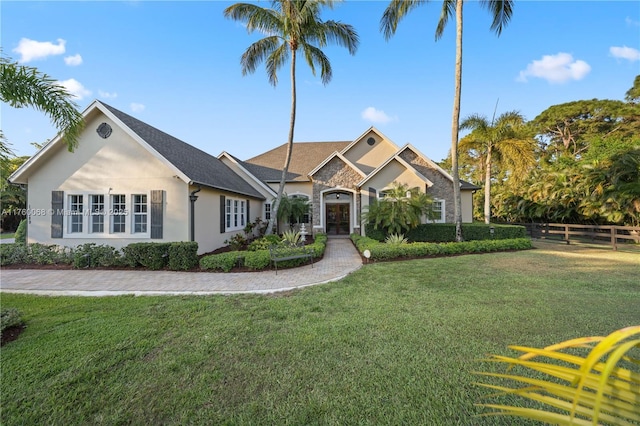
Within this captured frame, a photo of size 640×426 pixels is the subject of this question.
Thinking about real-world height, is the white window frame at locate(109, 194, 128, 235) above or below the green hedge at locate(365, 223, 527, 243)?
above

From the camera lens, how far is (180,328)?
468cm

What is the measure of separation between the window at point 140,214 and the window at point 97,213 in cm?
135

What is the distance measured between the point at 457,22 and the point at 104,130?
53.6ft

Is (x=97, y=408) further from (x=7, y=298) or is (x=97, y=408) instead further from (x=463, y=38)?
(x=463, y=38)

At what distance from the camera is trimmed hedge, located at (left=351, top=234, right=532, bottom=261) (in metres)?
10.8

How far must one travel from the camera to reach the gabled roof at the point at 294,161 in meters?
20.7

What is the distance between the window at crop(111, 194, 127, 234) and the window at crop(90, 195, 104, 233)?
1.58 feet

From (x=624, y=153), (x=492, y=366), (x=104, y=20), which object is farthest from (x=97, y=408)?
(x=624, y=153)

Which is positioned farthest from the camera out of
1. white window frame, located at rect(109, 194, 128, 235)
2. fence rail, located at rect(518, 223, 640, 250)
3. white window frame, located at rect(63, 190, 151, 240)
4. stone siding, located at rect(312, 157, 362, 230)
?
stone siding, located at rect(312, 157, 362, 230)

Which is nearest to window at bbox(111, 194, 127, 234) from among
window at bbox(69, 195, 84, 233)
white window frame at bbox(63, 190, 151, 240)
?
white window frame at bbox(63, 190, 151, 240)

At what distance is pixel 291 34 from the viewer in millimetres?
12773

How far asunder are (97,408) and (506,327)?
19.0 ft

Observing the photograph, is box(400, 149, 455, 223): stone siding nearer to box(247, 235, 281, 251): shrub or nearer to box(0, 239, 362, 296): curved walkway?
box(0, 239, 362, 296): curved walkway

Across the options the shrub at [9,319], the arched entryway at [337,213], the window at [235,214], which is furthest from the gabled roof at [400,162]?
the shrub at [9,319]
